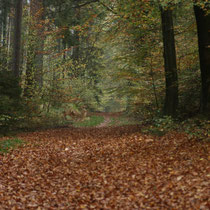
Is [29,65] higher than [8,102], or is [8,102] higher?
[29,65]

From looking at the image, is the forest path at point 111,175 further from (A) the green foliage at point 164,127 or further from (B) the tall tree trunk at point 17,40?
(B) the tall tree trunk at point 17,40

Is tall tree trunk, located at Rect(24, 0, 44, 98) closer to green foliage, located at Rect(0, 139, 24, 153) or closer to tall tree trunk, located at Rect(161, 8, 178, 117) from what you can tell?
green foliage, located at Rect(0, 139, 24, 153)

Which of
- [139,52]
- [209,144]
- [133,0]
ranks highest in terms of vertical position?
[133,0]

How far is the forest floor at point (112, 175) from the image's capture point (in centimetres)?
468

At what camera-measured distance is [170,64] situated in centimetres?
1014

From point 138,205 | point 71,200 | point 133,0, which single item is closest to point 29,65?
point 133,0

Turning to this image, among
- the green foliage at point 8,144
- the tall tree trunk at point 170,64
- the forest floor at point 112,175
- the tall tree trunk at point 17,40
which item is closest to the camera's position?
the forest floor at point 112,175

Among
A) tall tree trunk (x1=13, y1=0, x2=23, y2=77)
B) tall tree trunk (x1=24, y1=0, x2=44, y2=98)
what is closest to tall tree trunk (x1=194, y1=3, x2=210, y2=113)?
tall tree trunk (x1=24, y1=0, x2=44, y2=98)

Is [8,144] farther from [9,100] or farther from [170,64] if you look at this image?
[170,64]

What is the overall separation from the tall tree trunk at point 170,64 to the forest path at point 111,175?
199cm

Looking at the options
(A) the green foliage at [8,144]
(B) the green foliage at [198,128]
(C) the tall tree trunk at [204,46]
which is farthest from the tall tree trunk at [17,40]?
(C) the tall tree trunk at [204,46]

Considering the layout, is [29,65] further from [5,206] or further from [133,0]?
[5,206]

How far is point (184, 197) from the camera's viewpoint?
4.39 metres

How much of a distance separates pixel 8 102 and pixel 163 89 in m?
6.83
